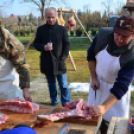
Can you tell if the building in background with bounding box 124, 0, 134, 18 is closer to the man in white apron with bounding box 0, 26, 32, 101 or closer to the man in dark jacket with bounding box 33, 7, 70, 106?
the man in dark jacket with bounding box 33, 7, 70, 106

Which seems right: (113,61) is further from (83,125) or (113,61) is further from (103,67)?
(83,125)

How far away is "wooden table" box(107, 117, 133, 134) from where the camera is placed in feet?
5.32

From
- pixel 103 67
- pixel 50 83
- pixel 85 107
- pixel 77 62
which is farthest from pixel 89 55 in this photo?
pixel 77 62

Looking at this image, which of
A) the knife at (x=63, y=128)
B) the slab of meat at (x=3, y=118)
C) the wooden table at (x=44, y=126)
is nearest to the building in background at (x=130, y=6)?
the wooden table at (x=44, y=126)

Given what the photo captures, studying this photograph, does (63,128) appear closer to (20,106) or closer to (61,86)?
(20,106)

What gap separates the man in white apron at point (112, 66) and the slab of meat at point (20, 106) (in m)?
0.68

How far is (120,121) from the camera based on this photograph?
180 centimetres

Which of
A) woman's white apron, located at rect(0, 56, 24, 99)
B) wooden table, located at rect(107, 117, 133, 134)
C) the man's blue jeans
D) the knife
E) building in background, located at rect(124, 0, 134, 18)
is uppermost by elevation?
building in background, located at rect(124, 0, 134, 18)

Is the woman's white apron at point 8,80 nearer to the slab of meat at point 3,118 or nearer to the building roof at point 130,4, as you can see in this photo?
the slab of meat at point 3,118

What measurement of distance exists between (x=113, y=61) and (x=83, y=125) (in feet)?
2.73

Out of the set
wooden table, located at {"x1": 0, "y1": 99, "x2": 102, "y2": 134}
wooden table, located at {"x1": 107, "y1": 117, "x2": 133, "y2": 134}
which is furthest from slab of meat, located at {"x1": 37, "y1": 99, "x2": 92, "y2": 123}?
wooden table, located at {"x1": 107, "y1": 117, "x2": 133, "y2": 134}

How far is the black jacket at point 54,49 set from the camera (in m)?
4.14

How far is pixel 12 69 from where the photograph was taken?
2445 mm

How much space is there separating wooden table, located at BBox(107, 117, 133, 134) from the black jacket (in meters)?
2.48
